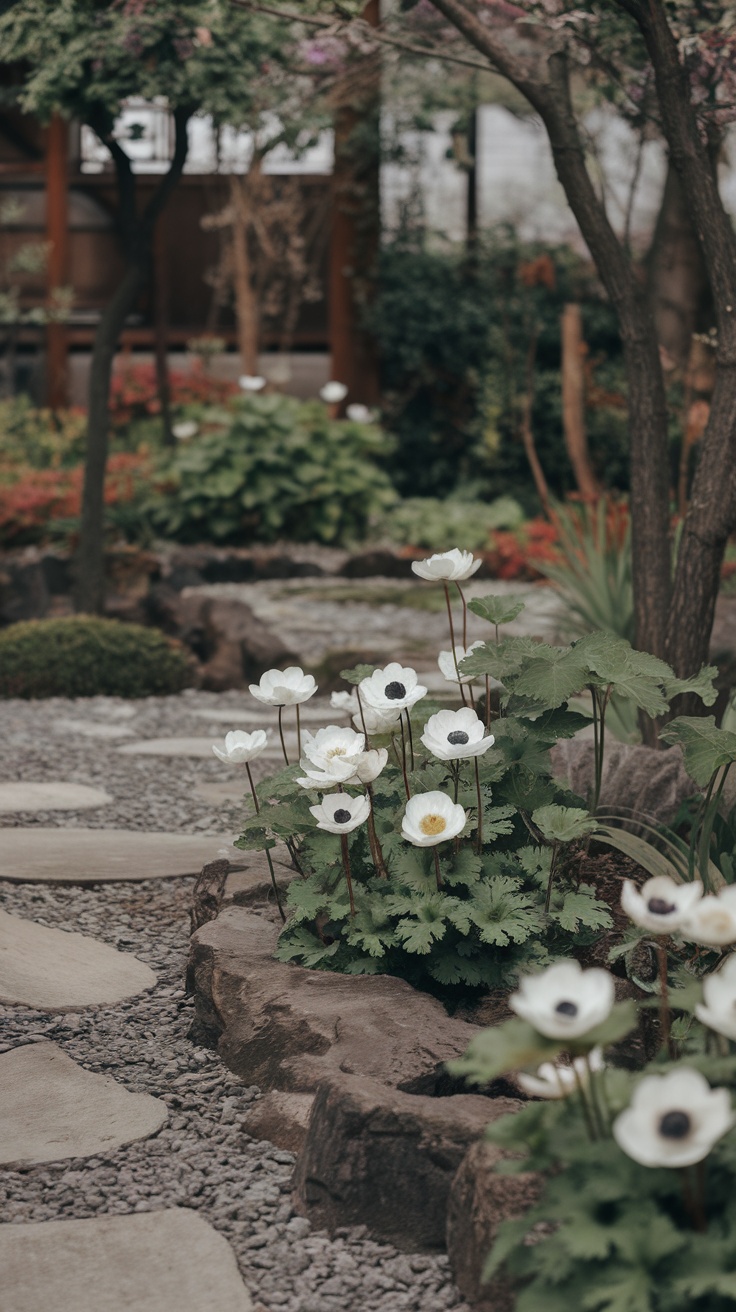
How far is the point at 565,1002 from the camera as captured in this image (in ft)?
4.58

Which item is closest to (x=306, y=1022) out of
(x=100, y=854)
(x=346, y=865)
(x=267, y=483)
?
(x=346, y=865)

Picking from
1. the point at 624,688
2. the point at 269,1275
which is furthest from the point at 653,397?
the point at 269,1275

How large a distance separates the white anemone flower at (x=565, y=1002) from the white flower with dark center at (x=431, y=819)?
0.69m

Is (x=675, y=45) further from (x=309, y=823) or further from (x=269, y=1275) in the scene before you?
(x=269, y=1275)

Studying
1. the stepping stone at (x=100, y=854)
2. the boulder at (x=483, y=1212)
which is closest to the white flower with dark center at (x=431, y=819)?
the boulder at (x=483, y=1212)

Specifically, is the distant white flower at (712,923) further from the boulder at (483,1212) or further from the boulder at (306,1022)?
the boulder at (306,1022)

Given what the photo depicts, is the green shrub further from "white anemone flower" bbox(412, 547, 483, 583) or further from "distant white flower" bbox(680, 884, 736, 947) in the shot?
"distant white flower" bbox(680, 884, 736, 947)

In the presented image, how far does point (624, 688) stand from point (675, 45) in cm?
184

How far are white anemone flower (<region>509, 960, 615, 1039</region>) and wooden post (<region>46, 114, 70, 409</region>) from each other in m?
9.15

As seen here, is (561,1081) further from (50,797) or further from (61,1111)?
(50,797)

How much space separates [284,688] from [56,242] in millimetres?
8418

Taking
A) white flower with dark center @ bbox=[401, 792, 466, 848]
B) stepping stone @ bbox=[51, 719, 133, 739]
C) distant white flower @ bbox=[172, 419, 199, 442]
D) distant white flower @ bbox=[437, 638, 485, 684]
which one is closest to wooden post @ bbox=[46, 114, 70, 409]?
distant white flower @ bbox=[172, 419, 199, 442]

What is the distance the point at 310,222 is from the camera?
413 inches

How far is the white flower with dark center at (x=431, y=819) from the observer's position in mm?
2111
